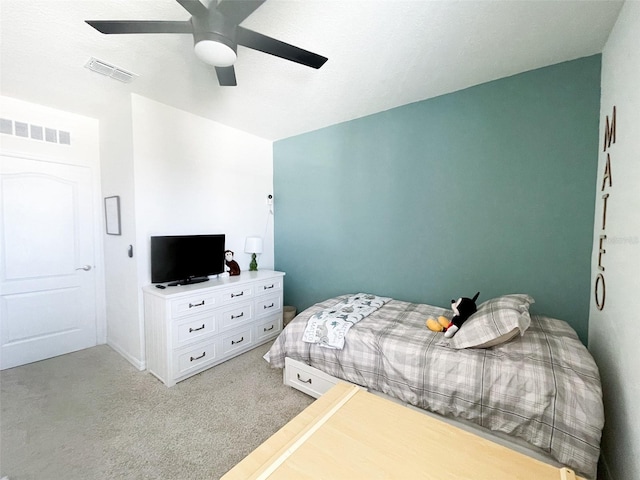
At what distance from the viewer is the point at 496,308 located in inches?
67.1

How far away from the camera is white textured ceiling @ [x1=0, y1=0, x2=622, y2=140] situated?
149cm

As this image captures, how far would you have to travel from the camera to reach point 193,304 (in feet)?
7.82

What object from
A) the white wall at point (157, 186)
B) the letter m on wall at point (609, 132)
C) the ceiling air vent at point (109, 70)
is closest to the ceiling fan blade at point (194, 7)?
the ceiling air vent at point (109, 70)

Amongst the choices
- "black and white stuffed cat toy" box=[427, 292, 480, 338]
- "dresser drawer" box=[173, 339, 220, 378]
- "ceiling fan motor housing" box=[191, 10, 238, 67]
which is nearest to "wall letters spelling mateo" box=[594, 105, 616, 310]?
"black and white stuffed cat toy" box=[427, 292, 480, 338]

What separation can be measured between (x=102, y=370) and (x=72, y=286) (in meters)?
1.05

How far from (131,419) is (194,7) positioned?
8.46 feet

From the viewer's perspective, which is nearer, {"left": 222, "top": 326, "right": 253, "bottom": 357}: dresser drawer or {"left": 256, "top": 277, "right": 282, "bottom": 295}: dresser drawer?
{"left": 222, "top": 326, "right": 253, "bottom": 357}: dresser drawer

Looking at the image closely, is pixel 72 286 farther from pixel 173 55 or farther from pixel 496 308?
pixel 496 308

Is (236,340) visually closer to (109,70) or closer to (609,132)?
(109,70)

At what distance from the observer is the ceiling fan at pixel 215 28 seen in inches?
49.4

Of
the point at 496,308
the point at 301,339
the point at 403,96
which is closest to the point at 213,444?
the point at 301,339

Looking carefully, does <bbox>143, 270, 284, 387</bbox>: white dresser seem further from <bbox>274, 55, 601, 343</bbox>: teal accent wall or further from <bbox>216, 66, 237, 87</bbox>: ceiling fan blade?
<bbox>216, 66, 237, 87</bbox>: ceiling fan blade

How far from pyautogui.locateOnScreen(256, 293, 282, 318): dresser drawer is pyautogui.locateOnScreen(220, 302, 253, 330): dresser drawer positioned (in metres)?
0.11

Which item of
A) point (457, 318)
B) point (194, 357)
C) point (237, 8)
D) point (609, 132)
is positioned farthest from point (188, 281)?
point (609, 132)
